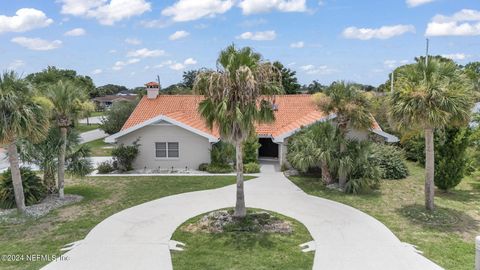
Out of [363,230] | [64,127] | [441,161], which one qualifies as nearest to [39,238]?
[64,127]

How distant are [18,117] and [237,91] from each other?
7.55 m

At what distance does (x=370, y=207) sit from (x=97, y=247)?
10.00m

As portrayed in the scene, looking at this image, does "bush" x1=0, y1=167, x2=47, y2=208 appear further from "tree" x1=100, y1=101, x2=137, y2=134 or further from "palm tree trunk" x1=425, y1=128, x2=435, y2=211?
"tree" x1=100, y1=101, x2=137, y2=134

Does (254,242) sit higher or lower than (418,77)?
lower

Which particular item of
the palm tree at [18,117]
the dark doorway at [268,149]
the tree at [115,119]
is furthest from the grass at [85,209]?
the tree at [115,119]

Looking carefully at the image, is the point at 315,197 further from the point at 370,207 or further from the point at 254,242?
the point at 254,242

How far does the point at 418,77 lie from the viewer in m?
13.1

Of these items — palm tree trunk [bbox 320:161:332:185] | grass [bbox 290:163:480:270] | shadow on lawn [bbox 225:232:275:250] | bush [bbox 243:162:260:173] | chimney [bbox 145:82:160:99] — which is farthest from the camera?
chimney [bbox 145:82:160:99]

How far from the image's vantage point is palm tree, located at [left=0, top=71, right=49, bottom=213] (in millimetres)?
12773

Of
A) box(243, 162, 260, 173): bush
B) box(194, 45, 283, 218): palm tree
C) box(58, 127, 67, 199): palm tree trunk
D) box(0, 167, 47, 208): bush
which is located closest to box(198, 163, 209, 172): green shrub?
box(243, 162, 260, 173): bush

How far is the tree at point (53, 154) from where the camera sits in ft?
49.6

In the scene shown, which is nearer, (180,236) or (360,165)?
(180,236)

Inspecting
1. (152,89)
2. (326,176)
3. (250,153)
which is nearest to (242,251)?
(326,176)

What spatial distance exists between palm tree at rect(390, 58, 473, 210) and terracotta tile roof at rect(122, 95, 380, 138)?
9.81m
